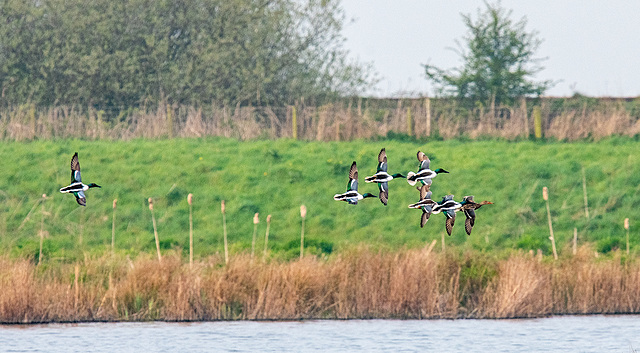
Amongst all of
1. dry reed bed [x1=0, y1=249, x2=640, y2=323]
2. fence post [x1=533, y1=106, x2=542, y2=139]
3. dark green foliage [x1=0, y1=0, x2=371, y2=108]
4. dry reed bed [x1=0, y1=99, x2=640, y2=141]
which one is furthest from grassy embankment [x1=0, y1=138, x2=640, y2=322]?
dark green foliage [x1=0, y1=0, x2=371, y2=108]

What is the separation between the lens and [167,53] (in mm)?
41688

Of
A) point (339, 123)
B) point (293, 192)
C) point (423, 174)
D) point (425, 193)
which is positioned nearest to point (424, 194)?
point (425, 193)

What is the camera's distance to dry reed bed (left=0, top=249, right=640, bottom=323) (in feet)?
53.1

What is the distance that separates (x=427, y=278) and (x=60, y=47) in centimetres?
2751

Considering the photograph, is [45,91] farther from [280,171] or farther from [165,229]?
[165,229]

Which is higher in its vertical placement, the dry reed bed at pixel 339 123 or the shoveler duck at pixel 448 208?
the dry reed bed at pixel 339 123

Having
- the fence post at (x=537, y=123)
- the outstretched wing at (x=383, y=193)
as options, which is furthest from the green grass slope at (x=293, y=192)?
the outstretched wing at (x=383, y=193)

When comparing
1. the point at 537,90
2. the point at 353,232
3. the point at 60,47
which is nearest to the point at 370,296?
the point at 353,232

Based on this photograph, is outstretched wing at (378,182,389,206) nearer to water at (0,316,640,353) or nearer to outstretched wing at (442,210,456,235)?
outstretched wing at (442,210,456,235)

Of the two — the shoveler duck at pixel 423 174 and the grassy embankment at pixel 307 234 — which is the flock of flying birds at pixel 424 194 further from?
the grassy embankment at pixel 307 234

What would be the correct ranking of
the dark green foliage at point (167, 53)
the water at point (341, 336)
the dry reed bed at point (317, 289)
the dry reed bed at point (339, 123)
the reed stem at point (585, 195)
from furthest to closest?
the dark green foliage at point (167, 53) → the dry reed bed at point (339, 123) → the reed stem at point (585, 195) → the dry reed bed at point (317, 289) → the water at point (341, 336)

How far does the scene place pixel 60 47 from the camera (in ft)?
134

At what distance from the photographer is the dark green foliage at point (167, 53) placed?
4022 cm

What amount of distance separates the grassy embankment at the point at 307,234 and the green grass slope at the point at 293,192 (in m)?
0.05
